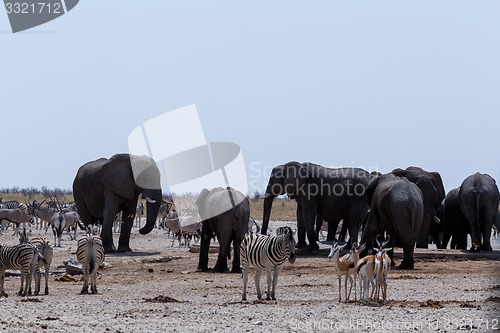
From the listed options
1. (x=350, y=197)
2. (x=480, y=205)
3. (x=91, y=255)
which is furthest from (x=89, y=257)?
(x=480, y=205)

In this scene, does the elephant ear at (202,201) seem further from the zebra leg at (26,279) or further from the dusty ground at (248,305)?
the zebra leg at (26,279)

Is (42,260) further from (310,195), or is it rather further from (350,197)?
(350,197)

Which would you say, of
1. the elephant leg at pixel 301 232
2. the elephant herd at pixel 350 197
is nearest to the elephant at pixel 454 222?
the elephant herd at pixel 350 197

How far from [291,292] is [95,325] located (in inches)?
238

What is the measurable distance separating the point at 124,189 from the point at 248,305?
16.3m

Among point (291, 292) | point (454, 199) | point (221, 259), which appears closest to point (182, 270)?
point (221, 259)

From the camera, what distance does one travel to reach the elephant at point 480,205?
112 feet

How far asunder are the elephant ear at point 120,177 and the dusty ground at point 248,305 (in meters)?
6.58

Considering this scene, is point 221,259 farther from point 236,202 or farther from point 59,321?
point 59,321

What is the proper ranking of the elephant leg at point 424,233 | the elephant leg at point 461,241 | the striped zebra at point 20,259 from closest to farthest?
the striped zebra at point 20,259, the elephant leg at point 424,233, the elephant leg at point 461,241

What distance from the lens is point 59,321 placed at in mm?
15828

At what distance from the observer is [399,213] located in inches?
1077

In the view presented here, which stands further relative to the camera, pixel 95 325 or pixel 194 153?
pixel 194 153

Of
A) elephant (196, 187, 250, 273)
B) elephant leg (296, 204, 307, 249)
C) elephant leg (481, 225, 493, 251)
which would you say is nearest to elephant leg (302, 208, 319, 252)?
elephant leg (296, 204, 307, 249)
